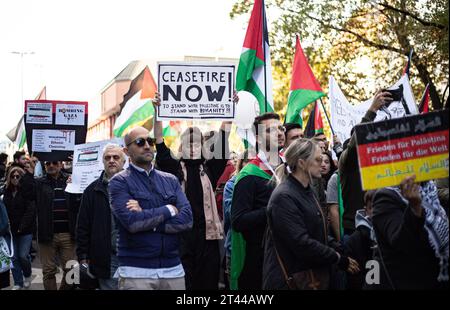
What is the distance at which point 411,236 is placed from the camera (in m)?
4.90

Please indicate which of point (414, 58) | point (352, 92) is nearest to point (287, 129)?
point (414, 58)

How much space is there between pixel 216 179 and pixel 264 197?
306 cm

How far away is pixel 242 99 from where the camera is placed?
1192 cm

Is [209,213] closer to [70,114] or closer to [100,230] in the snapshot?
[100,230]

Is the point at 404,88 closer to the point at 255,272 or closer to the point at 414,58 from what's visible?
the point at 255,272

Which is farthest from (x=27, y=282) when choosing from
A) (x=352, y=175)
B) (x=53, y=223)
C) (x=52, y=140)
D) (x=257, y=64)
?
(x=352, y=175)

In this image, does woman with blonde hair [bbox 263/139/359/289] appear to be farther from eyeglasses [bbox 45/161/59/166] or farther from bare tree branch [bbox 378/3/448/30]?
bare tree branch [bbox 378/3/448/30]

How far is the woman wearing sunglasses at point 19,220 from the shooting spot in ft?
42.0

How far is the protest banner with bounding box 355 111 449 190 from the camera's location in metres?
4.55

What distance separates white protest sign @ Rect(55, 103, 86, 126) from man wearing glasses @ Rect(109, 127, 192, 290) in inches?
227

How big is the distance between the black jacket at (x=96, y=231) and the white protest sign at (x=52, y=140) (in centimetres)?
384

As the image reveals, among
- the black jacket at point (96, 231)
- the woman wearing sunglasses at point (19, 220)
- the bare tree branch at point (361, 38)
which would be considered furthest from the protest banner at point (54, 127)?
the bare tree branch at point (361, 38)

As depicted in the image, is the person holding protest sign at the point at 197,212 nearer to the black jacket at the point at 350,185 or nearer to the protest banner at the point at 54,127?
the black jacket at the point at 350,185

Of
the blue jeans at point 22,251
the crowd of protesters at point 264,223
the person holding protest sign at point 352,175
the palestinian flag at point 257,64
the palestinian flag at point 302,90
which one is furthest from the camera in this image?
the blue jeans at point 22,251
